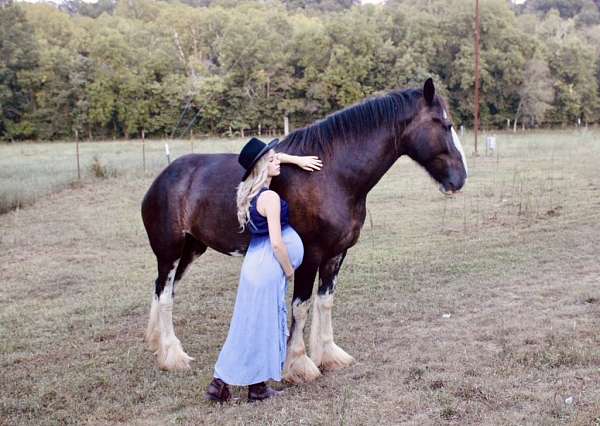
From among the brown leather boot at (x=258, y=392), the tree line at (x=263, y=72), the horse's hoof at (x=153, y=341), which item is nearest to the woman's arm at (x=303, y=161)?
the brown leather boot at (x=258, y=392)

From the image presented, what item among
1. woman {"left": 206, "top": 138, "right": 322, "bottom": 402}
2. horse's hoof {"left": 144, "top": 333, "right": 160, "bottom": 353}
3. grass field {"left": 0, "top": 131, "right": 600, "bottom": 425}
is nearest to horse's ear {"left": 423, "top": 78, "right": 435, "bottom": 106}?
woman {"left": 206, "top": 138, "right": 322, "bottom": 402}

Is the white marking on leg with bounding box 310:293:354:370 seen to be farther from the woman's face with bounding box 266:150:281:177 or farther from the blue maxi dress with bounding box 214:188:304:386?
the woman's face with bounding box 266:150:281:177

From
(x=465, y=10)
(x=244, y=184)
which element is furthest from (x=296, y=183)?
(x=465, y=10)

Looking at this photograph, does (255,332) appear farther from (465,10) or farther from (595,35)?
(595,35)

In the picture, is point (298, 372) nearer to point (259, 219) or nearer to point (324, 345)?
point (324, 345)

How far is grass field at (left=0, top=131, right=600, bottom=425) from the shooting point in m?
3.64

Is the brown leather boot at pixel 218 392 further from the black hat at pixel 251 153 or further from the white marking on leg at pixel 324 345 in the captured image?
the black hat at pixel 251 153

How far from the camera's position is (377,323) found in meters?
5.53

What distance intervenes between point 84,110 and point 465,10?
33.7 meters

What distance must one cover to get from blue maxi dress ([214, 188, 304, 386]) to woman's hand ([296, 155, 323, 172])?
1.17 feet

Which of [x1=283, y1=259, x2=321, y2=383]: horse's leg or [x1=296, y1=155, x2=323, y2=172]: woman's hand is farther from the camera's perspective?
[x1=283, y1=259, x2=321, y2=383]: horse's leg

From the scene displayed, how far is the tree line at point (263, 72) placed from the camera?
44500mm

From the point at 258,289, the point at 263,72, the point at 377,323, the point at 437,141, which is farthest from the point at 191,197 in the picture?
the point at 263,72

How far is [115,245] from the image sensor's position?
32.4ft
